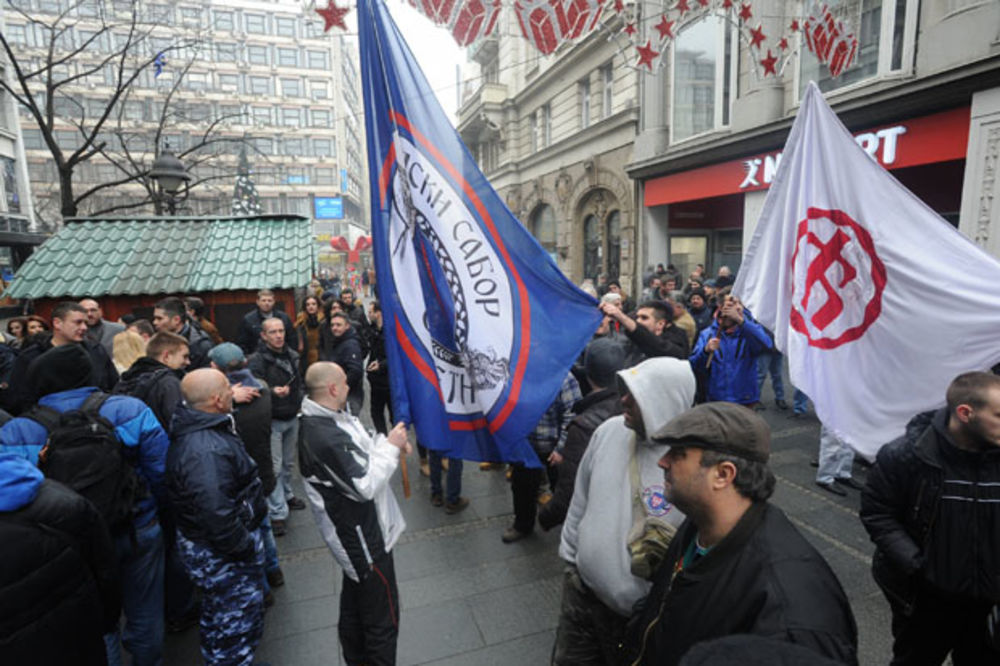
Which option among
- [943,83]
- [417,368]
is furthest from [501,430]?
[943,83]

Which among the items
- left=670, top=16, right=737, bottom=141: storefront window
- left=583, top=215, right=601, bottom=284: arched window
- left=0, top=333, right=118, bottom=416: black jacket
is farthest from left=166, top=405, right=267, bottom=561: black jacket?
left=583, top=215, right=601, bottom=284: arched window

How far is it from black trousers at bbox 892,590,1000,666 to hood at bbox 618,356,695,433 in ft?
5.11

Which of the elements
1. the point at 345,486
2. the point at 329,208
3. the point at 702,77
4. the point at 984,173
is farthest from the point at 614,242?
the point at 329,208

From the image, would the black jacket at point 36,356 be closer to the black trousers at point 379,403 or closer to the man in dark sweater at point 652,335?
the black trousers at point 379,403

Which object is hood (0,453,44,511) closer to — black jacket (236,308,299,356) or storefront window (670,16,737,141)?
black jacket (236,308,299,356)

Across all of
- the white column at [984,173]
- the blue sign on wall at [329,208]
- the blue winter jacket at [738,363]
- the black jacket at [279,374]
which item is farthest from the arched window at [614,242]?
the blue sign on wall at [329,208]

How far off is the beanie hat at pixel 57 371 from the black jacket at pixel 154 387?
2.08ft

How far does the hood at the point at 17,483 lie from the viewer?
1.92m

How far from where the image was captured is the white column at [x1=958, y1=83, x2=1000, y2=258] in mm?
7523

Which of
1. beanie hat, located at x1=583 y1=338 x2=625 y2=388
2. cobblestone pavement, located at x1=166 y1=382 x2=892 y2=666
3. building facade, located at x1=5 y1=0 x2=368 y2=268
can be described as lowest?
cobblestone pavement, located at x1=166 y1=382 x2=892 y2=666

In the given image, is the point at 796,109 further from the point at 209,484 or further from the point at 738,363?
the point at 209,484

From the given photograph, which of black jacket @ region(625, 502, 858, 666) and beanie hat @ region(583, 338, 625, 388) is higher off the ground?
beanie hat @ region(583, 338, 625, 388)

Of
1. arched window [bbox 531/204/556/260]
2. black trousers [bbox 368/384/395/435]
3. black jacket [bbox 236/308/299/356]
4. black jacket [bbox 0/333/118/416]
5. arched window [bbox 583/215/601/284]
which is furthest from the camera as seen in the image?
arched window [bbox 531/204/556/260]

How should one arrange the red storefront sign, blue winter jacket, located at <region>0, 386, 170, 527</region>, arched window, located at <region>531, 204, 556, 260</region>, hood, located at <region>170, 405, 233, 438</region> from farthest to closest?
arched window, located at <region>531, 204, 556, 260</region>, the red storefront sign, hood, located at <region>170, 405, 233, 438</region>, blue winter jacket, located at <region>0, 386, 170, 527</region>
